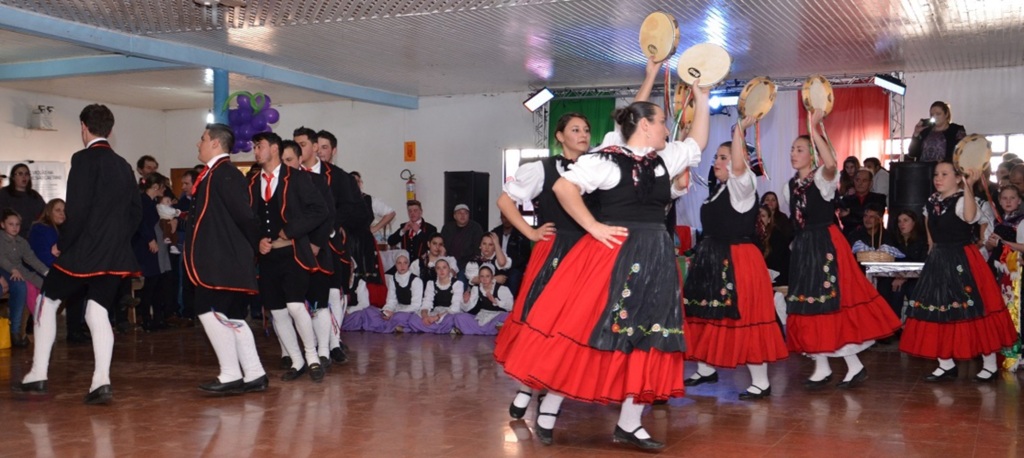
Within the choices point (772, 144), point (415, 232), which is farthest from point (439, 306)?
point (772, 144)

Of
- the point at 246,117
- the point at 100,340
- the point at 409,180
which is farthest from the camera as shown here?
the point at 409,180

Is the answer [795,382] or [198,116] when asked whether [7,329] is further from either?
[198,116]

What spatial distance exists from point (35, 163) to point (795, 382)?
1257cm

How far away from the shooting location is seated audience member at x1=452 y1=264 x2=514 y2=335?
369 inches

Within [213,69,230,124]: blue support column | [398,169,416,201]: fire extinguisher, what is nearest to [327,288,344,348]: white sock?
[213,69,230,124]: blue support column

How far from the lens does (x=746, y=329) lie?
18.1 feet

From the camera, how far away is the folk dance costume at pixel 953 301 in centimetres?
636

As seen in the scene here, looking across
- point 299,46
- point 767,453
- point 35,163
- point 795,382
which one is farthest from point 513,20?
point 35,163

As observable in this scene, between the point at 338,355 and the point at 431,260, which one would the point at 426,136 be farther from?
the point at 338,355

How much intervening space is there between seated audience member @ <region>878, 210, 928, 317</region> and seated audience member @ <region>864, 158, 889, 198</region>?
2348 millimetres

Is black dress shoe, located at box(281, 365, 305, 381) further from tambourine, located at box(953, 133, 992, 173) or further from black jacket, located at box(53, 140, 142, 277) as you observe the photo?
tambourine, located at box(953, 133, 992, 173)

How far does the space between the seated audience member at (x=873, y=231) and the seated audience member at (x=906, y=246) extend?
0.64ft

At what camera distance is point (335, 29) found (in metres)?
10.1

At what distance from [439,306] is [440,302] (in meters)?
0.05
